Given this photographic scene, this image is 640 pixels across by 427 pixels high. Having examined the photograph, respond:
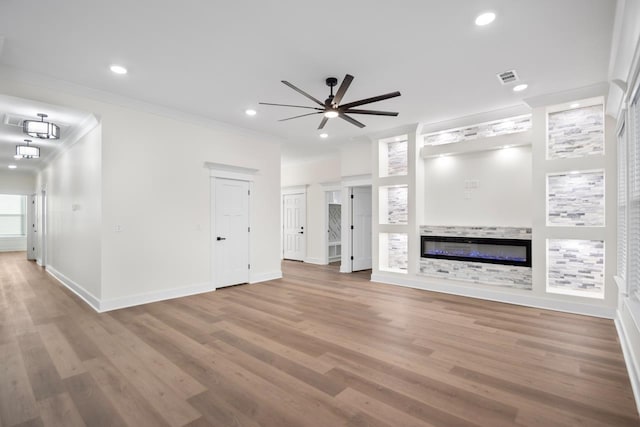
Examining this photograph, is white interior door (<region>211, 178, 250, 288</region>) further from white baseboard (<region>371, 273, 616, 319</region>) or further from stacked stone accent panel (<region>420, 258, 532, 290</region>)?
stacked stone accent panel (<region>420, 258, 532, 290</region>)

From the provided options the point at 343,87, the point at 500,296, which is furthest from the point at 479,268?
the point at 343,87

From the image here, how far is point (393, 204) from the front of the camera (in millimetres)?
6637

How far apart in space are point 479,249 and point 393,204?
198 cm

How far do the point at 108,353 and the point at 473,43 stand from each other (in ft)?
15.6

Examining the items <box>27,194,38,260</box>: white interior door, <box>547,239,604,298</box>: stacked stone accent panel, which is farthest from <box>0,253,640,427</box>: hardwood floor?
<box>27,194,38,260</box>: white interior door

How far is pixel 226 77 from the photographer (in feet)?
12.7

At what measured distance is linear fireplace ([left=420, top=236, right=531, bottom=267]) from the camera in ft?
15.8

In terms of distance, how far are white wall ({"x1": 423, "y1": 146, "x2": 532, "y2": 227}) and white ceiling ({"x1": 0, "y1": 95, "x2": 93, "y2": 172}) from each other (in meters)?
5.84

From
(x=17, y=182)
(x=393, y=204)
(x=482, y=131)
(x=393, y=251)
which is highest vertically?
(x=482, y=131)

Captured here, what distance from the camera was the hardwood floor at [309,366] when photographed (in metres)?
2.05

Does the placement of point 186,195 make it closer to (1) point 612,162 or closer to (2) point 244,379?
(2) point 244,379

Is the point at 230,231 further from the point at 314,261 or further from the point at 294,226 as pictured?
the point at 294,226

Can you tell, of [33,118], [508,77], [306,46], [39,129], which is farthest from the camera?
[33,118]

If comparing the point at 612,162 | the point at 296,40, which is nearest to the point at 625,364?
the point at 612,162
